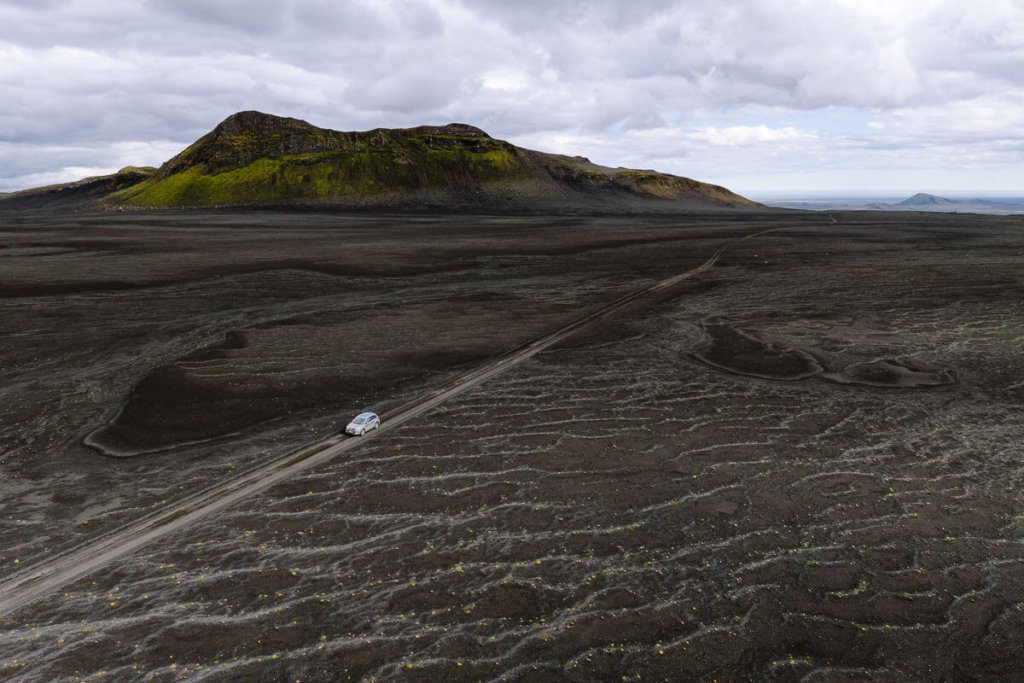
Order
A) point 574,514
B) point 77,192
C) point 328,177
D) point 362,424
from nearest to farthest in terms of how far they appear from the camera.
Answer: point 574,514 → point 362,424 → point 328,177 → point 77,192

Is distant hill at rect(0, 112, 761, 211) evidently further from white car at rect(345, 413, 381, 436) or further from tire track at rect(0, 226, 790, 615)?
white car at rect(345, 413, 381, 436)

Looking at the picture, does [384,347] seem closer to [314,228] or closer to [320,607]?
[320,607]

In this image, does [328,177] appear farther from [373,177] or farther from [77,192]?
[77,192]

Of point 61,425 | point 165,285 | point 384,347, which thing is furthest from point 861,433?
point 165,285

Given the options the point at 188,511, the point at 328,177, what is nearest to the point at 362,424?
the point at 188,511

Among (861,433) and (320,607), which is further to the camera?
(861,433)

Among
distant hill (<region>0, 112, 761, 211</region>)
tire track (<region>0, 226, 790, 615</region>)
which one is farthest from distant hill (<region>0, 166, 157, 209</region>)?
tire track (<region>0, 226, 790, 615</region>)
